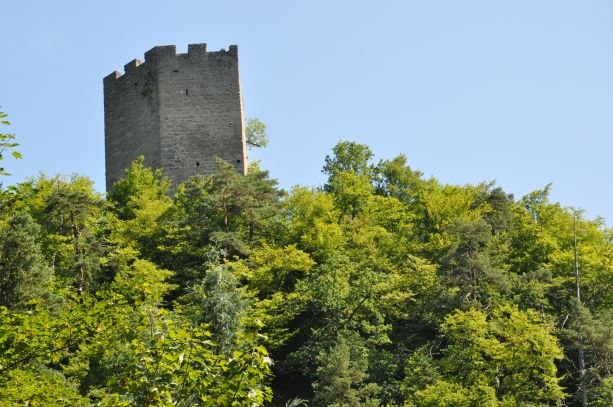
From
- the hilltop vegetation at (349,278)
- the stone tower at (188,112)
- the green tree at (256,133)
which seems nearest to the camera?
the hilltop vegetation at (349,278)

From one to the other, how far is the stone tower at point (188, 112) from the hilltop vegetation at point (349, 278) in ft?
3.89

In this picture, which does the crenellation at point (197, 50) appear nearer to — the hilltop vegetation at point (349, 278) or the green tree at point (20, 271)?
the hilltop vegetation at point (349, 278)

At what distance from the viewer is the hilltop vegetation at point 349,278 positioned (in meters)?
29.4

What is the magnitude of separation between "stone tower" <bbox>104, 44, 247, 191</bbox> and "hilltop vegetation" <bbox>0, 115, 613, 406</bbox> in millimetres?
1186

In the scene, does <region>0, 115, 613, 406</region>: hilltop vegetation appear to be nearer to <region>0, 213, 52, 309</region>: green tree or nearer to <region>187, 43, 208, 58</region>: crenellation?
<region>0, 213, 52, 309</region>: green tree

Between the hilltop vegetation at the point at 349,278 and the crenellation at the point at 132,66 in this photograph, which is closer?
the hilltop vegetation at the point at 349,278

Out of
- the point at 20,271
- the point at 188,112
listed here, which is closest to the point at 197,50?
the point at 188,112

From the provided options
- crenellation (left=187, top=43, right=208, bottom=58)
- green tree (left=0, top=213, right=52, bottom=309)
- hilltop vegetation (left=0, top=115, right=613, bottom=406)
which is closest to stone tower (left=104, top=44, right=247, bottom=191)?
crenellation (left=187, top=43, right=208, bottom=58)

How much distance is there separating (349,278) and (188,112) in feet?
39.4

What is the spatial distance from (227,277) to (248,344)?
17909mm

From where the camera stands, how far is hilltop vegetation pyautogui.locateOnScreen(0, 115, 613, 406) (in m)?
29.4

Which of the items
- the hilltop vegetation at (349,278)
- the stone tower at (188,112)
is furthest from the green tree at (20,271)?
the stone tower at (188,112)

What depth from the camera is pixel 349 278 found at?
36.1 metres

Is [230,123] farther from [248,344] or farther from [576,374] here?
[248,344]
